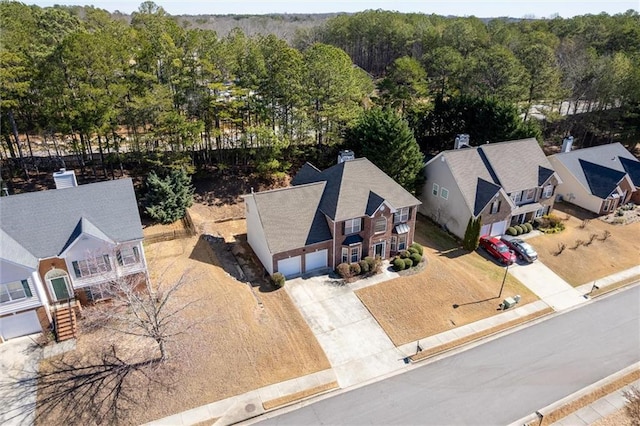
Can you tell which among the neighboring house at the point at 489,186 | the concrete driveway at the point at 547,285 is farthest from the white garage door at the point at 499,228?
the concrete driveway at the point at 547,285

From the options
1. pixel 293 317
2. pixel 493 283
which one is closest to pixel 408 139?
pixel 493 283

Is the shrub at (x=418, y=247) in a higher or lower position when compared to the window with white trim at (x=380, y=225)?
lower

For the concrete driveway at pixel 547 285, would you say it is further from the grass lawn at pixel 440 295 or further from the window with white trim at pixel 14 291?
the window with white trim at pixel 14 291

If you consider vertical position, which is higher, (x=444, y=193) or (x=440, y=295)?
(x=444, y=193)

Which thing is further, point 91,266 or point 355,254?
point 355,254

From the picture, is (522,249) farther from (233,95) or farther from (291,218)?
(233,95)

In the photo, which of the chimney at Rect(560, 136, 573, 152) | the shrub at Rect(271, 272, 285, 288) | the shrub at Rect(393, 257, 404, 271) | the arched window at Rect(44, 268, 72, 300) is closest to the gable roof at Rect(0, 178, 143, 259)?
the arched window at Rect(44, 268, 72, 300)

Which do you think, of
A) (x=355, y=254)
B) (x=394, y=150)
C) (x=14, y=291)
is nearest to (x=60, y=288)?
(x=14, y=291)
